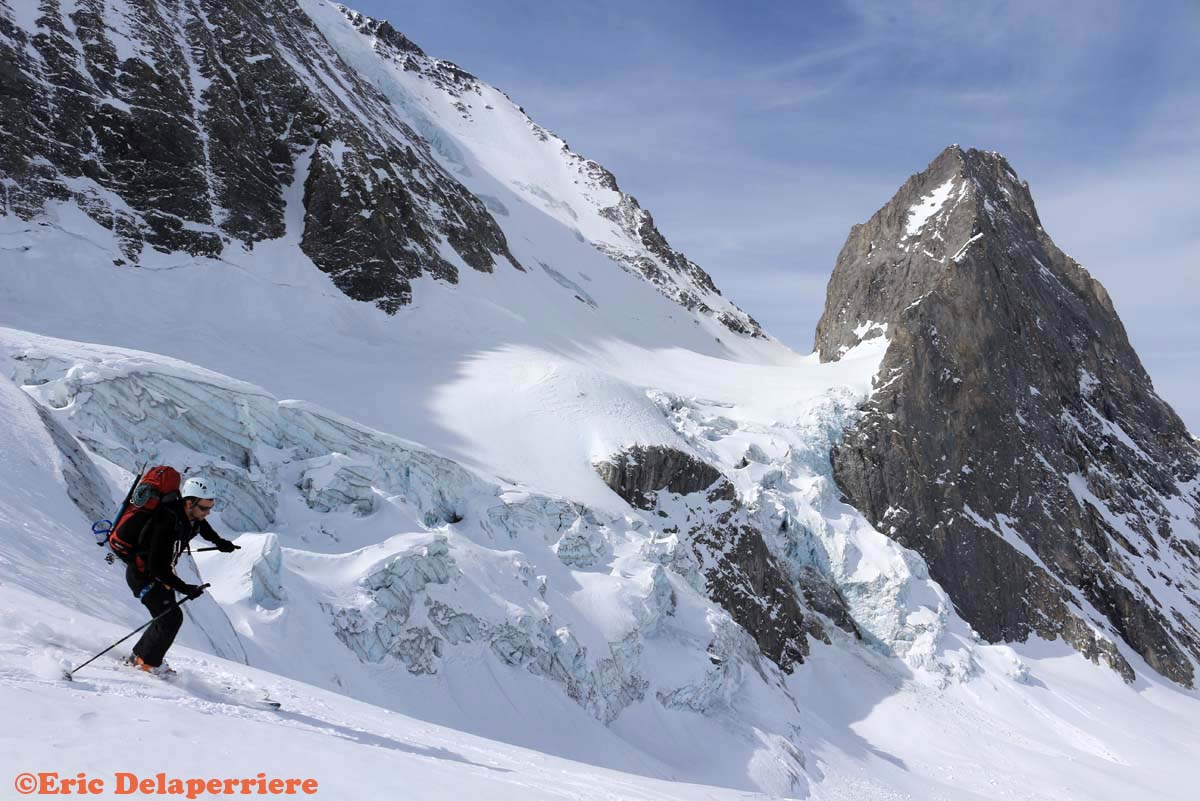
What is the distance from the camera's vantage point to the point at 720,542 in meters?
37.0

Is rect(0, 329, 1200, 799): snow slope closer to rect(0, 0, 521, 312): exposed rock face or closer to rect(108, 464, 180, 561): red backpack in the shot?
rect(108, 464, 180, 561): red backpack

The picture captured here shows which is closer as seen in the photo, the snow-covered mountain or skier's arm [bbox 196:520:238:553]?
skier's arm [bbox 196:520:238:553]

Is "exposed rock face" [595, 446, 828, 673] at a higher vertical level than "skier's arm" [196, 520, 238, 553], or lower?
lower

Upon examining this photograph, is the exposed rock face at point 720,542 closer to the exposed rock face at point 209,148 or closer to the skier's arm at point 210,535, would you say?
the exposed rock face at point 209,148

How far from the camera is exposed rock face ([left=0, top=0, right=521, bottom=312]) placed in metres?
39.3

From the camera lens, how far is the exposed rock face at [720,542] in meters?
35.6

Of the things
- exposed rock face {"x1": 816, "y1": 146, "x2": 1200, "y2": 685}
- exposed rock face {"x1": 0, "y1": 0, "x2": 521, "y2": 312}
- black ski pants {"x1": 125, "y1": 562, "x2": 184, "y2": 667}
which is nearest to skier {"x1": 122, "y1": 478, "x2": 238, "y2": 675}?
black ski pants {"x1": 125, "y1": 562, "x2": 184, "y2": 667}

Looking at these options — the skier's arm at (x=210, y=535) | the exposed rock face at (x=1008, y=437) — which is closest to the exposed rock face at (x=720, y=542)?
A: the exposed rock face at (x=1008, y=437)

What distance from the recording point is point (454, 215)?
192 ft

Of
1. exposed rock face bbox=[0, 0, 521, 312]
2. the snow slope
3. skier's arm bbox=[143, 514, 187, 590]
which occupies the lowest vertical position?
the snow slope

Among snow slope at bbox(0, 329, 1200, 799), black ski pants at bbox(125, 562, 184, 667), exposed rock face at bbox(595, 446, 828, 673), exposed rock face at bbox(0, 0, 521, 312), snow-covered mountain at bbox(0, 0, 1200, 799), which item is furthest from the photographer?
exposed rock face at bbox(0, 0, 521, 312)

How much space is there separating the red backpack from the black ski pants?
0.19 m

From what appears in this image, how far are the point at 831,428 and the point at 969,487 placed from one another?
11798 mm

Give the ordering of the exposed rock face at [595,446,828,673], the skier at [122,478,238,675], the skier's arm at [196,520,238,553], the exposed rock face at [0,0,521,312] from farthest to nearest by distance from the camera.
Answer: the exposed rock face at [0,0,521,312]
the exposed rock face at [595,446,828,673]
the skier's arm at [196,520,238,553]
the skier at [122,478,238,675]
